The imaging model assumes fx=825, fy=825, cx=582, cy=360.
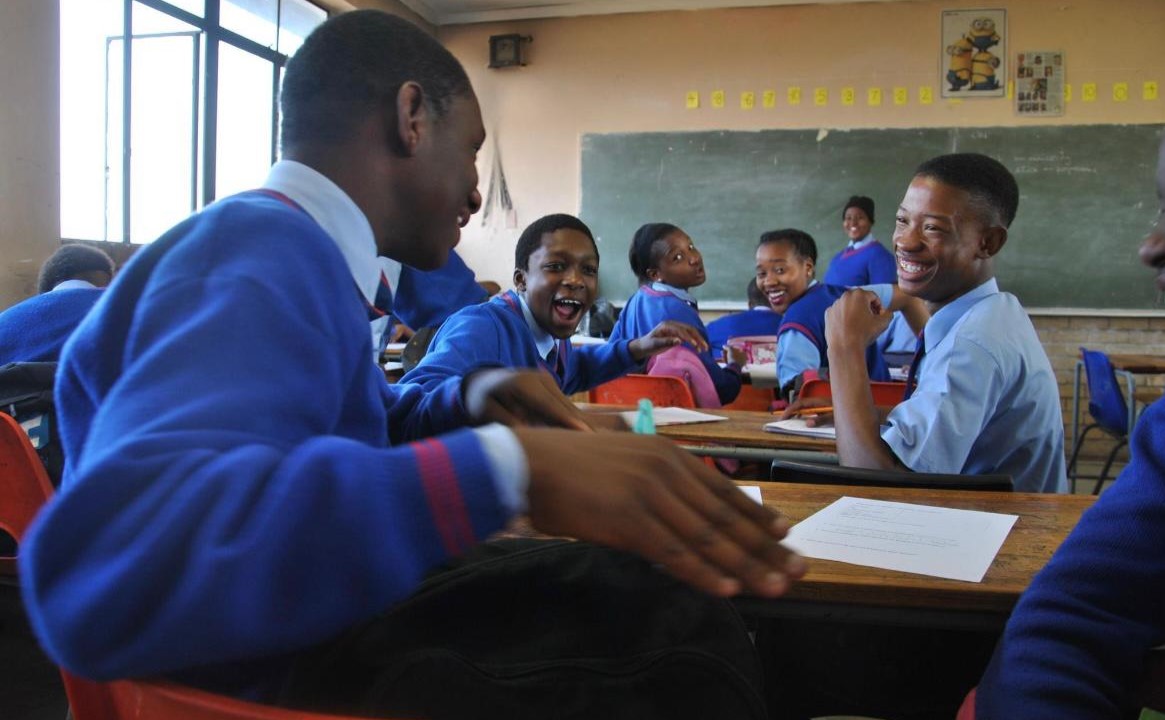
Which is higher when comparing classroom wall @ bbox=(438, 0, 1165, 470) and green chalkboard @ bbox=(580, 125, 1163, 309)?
classroom wall @ bbox=(438, 0, 1165, 470)

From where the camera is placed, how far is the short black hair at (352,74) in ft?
2.94

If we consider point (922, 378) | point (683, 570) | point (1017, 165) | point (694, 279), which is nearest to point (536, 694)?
point (683, 570)

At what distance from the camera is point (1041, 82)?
597 centimetres

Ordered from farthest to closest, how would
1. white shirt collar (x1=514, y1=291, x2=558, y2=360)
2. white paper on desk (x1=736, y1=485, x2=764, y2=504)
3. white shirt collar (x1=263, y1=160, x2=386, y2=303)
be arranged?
white shirt collar (x1=514, y1=291, x2=558, y2=360) < white paper on desk (x1=736, y1=485, x2=764, y2=504) < white shirt collar (x1=263, y1=160, x2=386, y2=303)

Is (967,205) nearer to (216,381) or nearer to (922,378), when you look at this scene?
(922,378)

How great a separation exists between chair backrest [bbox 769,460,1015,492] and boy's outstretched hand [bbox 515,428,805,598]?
3.10 ft

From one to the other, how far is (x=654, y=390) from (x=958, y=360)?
1.60 m

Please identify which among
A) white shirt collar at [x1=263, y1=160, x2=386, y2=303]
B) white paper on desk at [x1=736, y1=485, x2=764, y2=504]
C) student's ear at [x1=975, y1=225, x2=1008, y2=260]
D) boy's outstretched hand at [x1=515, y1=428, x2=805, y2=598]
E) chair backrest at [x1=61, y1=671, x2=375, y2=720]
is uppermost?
student's ear at [x1=975, y1=225, x2=1008, y2=260]

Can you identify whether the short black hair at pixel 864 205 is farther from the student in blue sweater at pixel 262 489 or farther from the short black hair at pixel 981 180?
the student in blue sweater at pixel 262 489

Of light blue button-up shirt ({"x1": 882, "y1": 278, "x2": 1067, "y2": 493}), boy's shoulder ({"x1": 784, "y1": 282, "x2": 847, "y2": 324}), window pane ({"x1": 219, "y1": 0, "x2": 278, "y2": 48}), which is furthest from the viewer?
window pane ({"x1": 219, "y1": 0, "x2": 278, "y2": 48})

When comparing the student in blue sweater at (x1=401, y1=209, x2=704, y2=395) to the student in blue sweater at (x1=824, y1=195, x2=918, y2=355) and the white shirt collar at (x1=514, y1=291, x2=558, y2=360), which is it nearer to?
the white shirt collar at (x1=514, y1=291, x2=558, y2=360)

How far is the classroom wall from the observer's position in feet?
19.4

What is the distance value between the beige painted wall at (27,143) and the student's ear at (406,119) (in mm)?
3547

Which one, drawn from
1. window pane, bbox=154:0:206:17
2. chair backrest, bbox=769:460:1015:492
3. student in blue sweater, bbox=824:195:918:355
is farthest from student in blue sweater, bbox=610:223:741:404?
window pane, bbox=154:0:206:17
